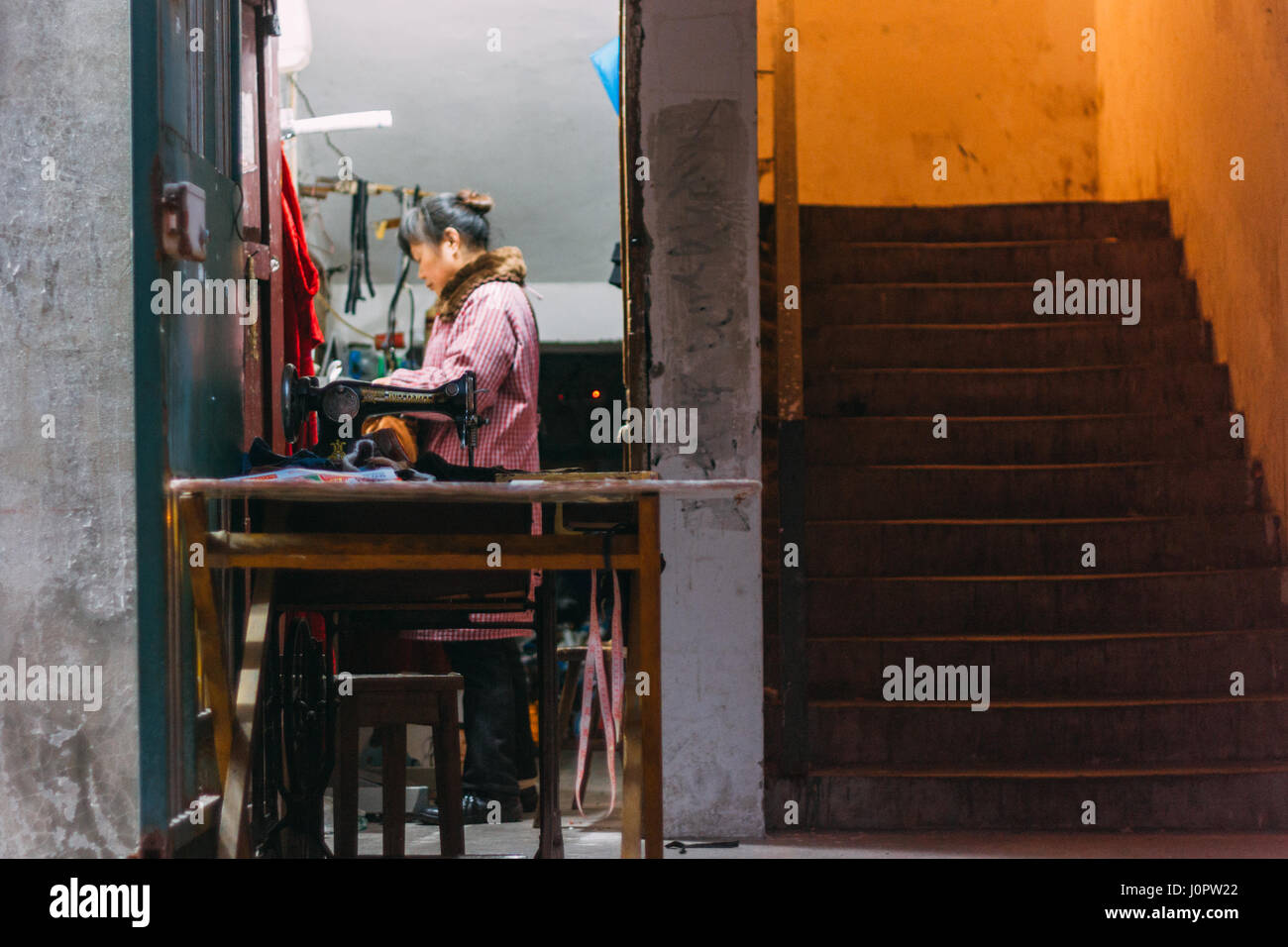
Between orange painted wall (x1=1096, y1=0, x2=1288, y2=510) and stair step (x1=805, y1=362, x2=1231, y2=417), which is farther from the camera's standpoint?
stair step (x1=805, y1=362, x2=1231, y2=417)

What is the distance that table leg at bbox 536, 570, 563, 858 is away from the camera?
9.59 feet

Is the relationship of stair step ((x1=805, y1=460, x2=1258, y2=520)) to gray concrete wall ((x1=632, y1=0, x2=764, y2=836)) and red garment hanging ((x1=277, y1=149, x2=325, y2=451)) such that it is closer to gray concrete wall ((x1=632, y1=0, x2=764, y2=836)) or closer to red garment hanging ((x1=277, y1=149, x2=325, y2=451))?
gray concrete wall ((x1=632, y1=0, x2=764, y2=836))

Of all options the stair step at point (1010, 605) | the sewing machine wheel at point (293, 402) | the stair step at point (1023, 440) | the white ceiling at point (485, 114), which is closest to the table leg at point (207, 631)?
the sewing machine wheel at point (293, 402)

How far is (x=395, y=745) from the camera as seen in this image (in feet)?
9.64

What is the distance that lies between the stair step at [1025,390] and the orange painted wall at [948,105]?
3.01 m

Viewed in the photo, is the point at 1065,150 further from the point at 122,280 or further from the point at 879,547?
the point at 122,280

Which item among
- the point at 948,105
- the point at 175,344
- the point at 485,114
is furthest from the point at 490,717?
the point at 948,105

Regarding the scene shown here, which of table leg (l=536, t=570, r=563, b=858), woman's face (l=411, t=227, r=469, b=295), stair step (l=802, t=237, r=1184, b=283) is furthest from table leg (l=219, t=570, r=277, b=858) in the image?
stair step (l=802, t=237, r=1184, b=283)

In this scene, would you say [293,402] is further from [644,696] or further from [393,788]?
[644,696]

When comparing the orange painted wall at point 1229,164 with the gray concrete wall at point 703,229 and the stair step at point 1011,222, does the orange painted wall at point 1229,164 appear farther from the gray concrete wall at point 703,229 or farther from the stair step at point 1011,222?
the gray concrete wall at point 703,229

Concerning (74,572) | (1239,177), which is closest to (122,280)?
(74,572)

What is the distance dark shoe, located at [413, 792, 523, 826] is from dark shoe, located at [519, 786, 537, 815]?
0.33ft

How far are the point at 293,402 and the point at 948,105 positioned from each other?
6281mm

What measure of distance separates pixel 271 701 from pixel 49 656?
547 mm
